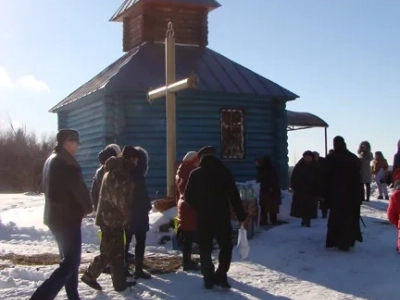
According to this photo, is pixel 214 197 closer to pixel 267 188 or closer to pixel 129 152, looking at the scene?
pixel 129 152

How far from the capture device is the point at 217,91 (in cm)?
1642

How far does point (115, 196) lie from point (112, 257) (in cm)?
70

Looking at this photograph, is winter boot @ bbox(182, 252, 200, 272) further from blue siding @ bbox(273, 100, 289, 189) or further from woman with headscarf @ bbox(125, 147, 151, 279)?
blue siding @ bbox(273, 100, 289, 189)

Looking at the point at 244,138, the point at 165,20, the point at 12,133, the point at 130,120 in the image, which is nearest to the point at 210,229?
the point at 130,120

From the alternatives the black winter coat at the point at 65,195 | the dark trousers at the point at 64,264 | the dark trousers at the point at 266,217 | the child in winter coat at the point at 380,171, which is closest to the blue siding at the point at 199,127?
the child in winter coat at the point at 380,171

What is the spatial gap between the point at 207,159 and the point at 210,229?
32.8 inches

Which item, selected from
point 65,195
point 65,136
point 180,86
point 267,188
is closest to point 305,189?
point 267,188

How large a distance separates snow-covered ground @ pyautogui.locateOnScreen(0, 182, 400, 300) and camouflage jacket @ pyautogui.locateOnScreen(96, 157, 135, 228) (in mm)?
843

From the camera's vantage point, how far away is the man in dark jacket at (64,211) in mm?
6109

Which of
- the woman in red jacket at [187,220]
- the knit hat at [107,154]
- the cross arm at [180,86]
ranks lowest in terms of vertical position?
the woman in red jacket at [187,220]

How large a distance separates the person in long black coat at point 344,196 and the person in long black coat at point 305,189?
2.35m

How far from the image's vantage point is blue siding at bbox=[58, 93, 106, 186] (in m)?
16.6

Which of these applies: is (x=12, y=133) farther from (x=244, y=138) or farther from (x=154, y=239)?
(x=154, y=239)

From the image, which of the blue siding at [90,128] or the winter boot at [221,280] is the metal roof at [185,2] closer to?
the blue siding at [90,128]
